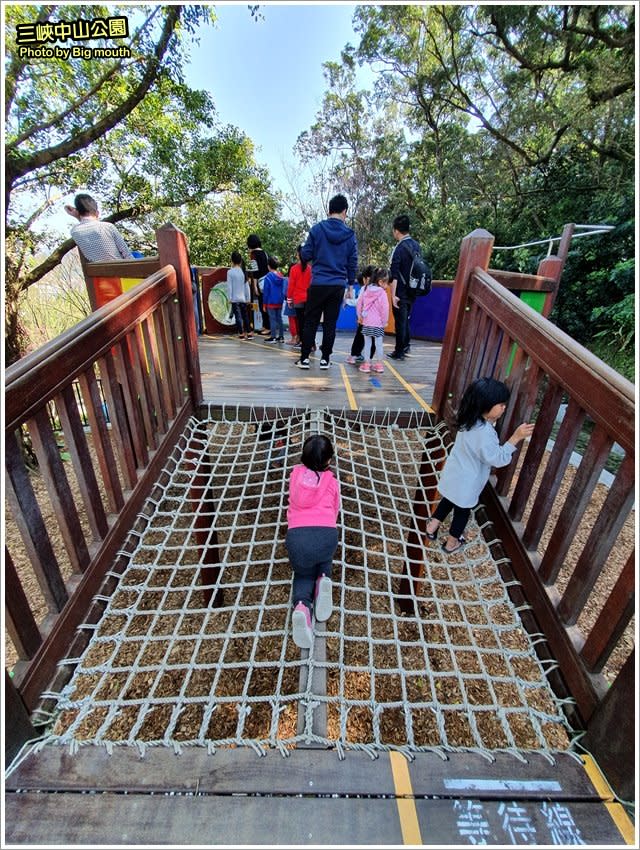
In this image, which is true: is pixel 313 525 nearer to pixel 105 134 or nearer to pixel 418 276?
pixel 418 276

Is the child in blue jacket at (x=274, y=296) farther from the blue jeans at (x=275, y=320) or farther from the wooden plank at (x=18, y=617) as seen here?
the wooden plank at (x=18, y=617)

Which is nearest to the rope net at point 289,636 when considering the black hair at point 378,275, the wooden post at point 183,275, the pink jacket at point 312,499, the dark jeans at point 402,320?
the pink jacket at point 312,499

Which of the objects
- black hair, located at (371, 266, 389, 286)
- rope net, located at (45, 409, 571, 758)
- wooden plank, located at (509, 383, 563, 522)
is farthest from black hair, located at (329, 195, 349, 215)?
wooden plank, located at (509, 383, 563, 522)

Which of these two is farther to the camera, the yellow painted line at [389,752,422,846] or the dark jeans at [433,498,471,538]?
the dark jeans at [433,498,471,538]

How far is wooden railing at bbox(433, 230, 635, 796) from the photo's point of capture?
1218 millimetres

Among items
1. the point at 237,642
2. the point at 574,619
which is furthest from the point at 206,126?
the point at 574,619

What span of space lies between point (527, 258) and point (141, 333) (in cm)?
959

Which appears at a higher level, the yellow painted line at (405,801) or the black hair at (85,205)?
the black hair at (85,205)

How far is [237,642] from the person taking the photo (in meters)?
3.29

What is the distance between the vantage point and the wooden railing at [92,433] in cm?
128

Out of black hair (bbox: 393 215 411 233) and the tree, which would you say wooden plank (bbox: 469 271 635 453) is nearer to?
black hair (bbox: 393 215 411 233)

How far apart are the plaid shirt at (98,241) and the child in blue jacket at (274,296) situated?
235cm

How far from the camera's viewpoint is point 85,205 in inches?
127

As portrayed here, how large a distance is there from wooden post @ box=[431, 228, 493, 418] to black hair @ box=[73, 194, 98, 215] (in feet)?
9.39
